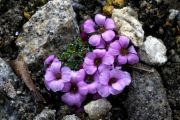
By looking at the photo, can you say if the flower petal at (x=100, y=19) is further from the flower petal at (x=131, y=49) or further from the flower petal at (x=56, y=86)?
the flower petal at (x=56, y=86)

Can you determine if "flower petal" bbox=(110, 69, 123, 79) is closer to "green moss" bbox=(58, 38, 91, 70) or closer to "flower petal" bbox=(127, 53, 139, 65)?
"flower petal" bbox=(127, 53, 139, 65)

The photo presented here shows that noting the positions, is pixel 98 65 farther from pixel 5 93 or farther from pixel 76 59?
pixel 5 93

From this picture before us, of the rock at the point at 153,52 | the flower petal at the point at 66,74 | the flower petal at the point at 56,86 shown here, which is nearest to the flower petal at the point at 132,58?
the rock at the point at 153,52

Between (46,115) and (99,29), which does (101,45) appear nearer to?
(99,29)

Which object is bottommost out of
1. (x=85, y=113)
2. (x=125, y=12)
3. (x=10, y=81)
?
(x=85, y=113)

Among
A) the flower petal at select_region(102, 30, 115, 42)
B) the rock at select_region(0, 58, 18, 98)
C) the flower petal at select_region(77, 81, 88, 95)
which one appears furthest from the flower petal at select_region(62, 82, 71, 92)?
the flower petal at select_region(102, 30, 115, 42)

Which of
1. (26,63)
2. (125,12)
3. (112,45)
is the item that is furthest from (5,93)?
(125,12)
